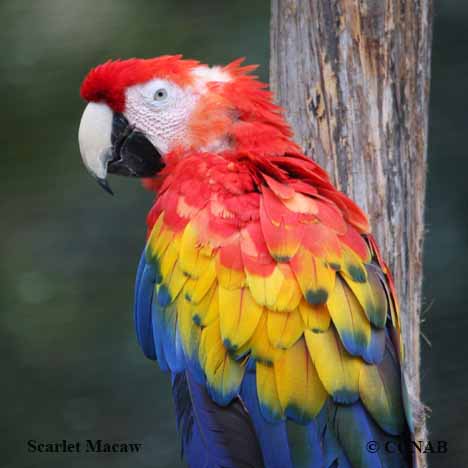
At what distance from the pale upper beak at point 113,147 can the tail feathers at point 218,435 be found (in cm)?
44

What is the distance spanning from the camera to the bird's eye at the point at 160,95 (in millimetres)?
1635

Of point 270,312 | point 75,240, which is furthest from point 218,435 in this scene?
point 75,240

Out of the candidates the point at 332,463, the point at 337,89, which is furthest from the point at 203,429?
the point at 337,89

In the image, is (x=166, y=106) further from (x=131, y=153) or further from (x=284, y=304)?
(x=284, y=304)

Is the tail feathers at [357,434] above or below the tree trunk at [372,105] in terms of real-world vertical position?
below

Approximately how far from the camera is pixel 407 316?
5.57 ft

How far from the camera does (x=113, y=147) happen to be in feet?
5.47

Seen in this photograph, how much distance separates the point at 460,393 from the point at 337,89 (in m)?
1.57

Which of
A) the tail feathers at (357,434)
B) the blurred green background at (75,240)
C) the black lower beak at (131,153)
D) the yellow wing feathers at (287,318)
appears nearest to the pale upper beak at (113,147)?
the black lower beak at (131,153)

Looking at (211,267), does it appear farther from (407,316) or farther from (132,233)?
(132,233)

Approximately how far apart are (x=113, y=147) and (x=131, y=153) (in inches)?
1.4

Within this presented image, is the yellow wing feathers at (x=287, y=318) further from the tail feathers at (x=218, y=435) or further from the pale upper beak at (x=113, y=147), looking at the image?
the pale upper beak at (x=113, y=147)

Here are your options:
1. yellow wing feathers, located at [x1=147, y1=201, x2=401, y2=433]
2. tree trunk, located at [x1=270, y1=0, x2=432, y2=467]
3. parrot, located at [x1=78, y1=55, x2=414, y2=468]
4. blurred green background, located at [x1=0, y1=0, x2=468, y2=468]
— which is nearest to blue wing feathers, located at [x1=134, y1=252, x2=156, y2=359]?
parrot, located at [x1=78, y1=55, x2=414, y2=468]

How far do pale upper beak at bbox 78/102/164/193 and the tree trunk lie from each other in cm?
29
